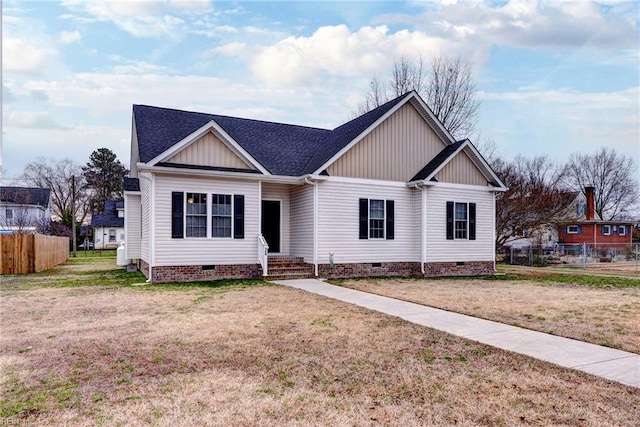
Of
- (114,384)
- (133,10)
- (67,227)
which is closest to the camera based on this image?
(114,384)

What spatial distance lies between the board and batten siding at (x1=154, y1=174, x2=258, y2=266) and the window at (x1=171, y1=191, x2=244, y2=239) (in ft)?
0.42

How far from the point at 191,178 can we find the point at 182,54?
19.7ft

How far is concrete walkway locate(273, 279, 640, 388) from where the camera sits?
473cm

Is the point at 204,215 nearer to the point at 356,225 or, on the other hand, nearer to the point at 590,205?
the point at 356,225

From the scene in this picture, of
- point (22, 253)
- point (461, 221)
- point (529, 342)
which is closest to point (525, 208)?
point (461, 221)

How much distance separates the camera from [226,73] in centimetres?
1922

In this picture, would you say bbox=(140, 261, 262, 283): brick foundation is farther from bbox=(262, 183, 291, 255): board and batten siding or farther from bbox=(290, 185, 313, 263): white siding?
bbox=(262, 183, 291, 255): board and batten siding

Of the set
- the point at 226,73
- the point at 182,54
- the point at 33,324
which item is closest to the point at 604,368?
the point at 33,324

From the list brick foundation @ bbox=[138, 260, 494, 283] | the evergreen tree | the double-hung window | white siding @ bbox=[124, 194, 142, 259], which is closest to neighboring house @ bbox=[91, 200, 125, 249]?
the evergreen tree

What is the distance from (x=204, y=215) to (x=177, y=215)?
0.84 m

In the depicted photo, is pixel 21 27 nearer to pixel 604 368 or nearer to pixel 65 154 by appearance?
pixel 604 368

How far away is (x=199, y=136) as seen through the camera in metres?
13.3

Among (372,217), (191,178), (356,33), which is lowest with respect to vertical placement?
(372,217)

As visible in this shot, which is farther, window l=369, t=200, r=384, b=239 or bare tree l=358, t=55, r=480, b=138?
bare tree l=358, t=55, r=480, b=138
